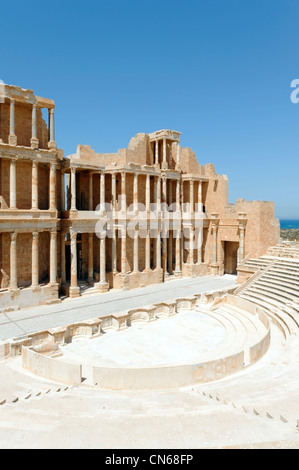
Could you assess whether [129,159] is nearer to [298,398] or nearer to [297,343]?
[297,343]

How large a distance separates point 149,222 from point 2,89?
535 inches

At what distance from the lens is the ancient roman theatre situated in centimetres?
748

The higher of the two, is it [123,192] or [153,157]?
[153,157]

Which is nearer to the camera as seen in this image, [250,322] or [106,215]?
[250,322]

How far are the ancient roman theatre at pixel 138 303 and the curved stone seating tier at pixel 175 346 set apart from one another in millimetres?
55

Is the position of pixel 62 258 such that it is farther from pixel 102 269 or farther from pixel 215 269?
pixel 215 269

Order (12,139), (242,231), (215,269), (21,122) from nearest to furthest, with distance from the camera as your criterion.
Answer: (12,139), (21,122), (242,231), (215,269)

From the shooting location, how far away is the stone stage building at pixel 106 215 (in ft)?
65.3

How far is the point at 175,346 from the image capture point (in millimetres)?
Result: 14172

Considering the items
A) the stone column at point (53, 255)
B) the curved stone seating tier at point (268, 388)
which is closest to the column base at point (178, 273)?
the stone column at point (53, 255)

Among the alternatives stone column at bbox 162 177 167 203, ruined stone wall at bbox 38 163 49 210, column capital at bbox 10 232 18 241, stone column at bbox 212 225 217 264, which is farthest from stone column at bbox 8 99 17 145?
stone column at bbox 212 225 217 264

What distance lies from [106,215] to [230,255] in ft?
43.6

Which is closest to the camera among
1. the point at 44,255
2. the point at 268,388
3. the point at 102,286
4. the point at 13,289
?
the point at 268,388

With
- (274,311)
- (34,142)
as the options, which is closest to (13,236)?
(34,142)
